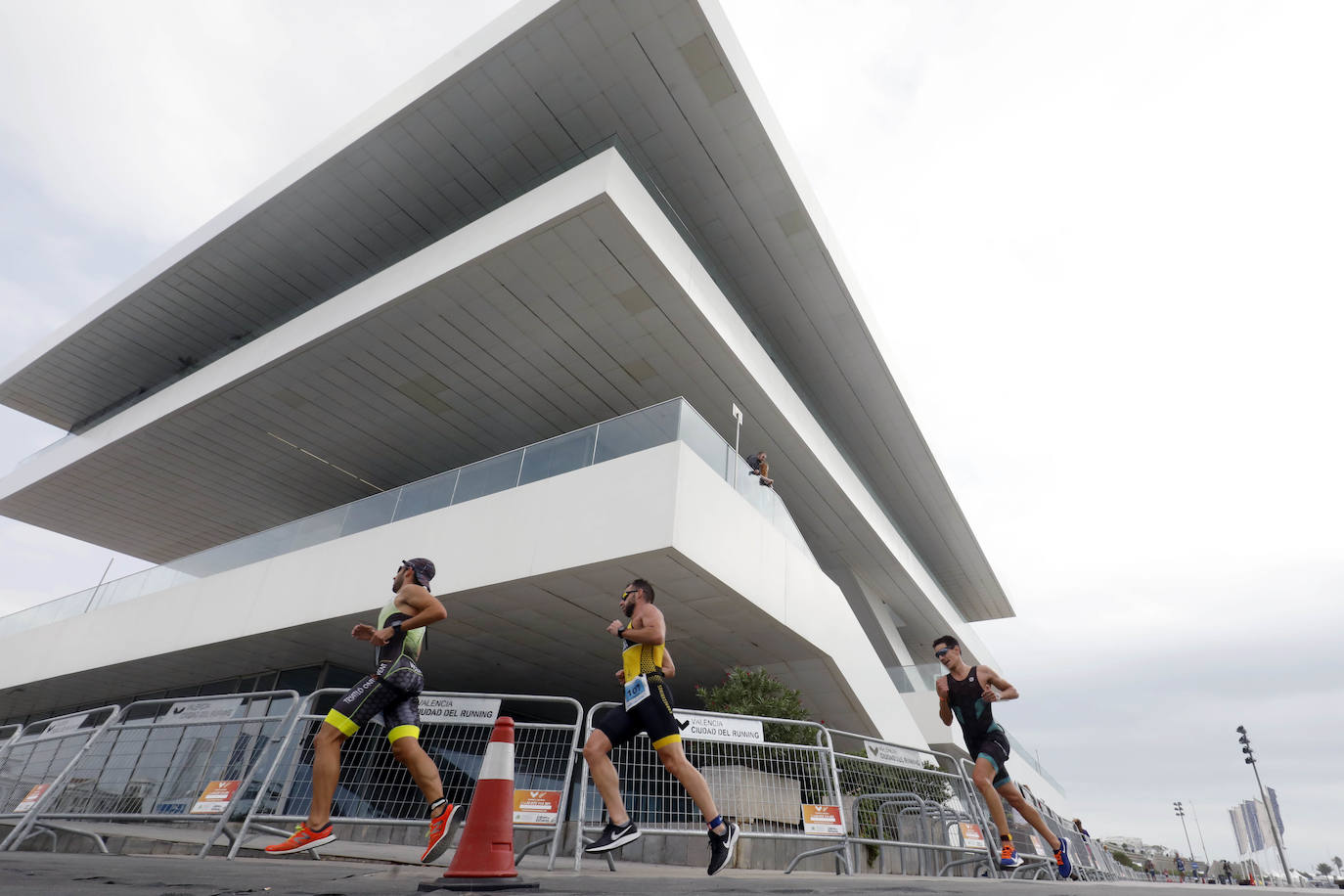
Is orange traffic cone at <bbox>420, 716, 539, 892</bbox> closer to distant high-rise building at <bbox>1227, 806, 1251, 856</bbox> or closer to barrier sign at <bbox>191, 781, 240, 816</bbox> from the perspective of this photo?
barrier sign at <bbox>191, 781, 240, 816</bbox>

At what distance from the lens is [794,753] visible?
7.01 metres

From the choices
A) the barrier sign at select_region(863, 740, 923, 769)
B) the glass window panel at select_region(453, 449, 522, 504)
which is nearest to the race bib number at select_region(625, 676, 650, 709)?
the barrier sign at select_region(863, 740, 923, 769)

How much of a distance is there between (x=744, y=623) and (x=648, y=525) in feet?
9.49

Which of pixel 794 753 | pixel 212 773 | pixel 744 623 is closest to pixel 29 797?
pixel 212 773

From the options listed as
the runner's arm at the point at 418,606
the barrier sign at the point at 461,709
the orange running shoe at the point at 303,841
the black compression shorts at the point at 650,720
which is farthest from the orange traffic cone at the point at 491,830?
the barrier sign at the point at 461,709

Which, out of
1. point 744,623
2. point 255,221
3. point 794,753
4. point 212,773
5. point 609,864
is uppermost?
point 255,221

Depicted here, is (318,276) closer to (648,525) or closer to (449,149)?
(449,149)

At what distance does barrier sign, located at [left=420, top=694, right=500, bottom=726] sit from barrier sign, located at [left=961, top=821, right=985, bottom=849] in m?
5.01

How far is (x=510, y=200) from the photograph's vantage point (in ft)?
46.3

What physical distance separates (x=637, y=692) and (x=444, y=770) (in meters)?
3.82

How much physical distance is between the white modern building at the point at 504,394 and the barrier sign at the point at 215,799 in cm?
412

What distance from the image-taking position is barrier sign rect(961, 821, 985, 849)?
7.15 m

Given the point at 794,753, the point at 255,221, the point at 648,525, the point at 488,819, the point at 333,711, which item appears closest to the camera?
the point at 488,819

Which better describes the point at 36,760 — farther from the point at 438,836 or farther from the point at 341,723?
the point at 438,836
